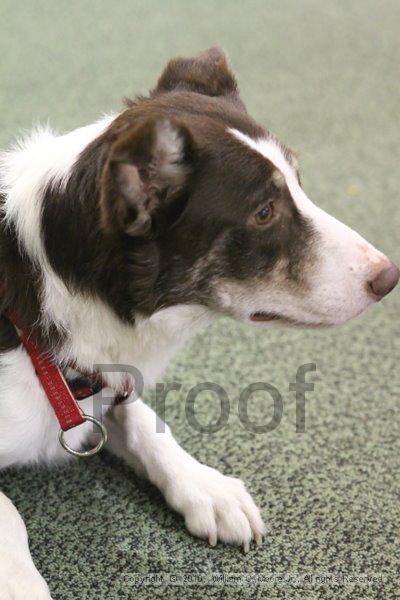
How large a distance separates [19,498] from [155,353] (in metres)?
0.42

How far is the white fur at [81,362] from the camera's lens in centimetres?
129

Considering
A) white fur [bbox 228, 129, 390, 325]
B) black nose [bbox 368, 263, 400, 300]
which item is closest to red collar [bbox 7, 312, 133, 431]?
white fur [bbox 228, 129, 390, 325]

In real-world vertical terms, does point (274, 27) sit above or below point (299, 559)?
above

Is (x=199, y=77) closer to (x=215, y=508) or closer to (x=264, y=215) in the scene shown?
(x=264, y=215)

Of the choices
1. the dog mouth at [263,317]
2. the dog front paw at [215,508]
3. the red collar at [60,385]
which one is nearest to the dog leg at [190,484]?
the dog front paw at [215,508]

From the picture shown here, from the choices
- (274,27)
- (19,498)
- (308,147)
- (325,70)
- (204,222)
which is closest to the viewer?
(204,222)

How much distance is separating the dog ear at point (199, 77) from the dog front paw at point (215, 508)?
28.7 inches

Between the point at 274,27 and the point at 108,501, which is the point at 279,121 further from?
the point at 108,501

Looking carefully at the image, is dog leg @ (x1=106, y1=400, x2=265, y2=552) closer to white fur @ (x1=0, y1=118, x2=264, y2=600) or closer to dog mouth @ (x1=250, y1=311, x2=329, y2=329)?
white fur @ (x1=0, y1=118, x2=264, y2=600)

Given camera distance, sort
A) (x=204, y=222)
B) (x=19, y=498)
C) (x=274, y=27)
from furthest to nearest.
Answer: (x=274, y=27), (x=19, y=498), (x=204, y=222)

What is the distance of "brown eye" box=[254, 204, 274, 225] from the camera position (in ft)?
4.19

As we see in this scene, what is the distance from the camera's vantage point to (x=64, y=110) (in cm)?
320

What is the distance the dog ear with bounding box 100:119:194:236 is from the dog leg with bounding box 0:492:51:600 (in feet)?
1.78

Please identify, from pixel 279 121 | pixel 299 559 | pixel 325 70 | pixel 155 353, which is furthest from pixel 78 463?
pixel 325 70
